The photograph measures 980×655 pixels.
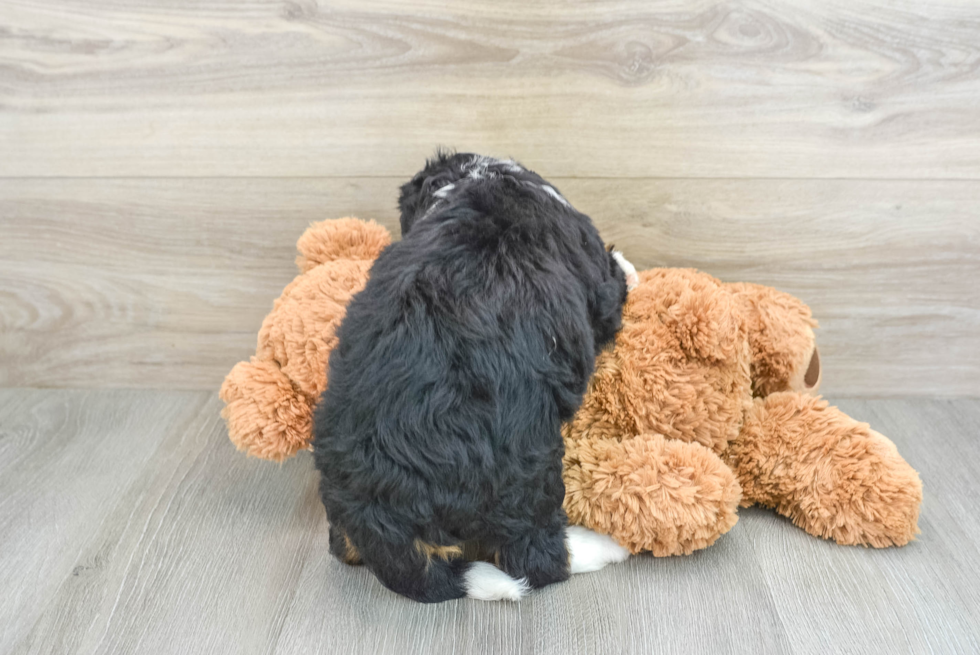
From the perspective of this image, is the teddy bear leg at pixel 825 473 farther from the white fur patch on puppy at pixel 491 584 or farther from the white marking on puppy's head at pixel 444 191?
the white marking on puppy's head at pixel 444 191

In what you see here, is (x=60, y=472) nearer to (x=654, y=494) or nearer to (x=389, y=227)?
(x=389, y=227)

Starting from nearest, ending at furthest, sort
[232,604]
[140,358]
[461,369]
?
[461,369], [232,604], [140,358]

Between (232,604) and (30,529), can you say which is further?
(30,529)

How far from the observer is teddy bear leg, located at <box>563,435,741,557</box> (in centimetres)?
74

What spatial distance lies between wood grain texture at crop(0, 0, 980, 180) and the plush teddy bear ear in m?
0.13

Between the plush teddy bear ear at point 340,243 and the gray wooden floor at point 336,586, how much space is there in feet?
1.07

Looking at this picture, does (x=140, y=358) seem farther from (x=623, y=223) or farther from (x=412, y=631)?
(x=623, y=223)

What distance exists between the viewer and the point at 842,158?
985mm

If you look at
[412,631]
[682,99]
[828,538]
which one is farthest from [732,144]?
[412,631]

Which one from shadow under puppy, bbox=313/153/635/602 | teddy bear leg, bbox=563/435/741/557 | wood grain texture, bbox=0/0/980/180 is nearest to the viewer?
shadow under puppy, bbox=313/153/635/602

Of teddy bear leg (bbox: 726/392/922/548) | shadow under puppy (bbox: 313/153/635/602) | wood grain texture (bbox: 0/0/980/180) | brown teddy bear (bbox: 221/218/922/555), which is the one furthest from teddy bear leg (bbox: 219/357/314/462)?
teddy bear leg (bbox: 726/392/922/548)

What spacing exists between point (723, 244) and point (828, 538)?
1.46 ft

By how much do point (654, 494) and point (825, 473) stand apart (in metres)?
0.24

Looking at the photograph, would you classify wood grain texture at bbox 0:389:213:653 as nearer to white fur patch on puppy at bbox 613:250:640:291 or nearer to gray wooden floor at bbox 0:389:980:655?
gray wooden floor at bbox 0:389:980:655
